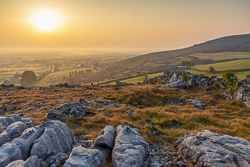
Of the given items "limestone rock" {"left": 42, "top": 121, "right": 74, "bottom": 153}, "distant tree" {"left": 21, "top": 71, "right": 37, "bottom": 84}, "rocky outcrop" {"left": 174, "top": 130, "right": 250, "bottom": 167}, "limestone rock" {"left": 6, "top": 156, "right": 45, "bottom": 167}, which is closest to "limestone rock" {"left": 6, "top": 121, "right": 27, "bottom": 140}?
"limestone rock" {"left": 42, "top": 121, "right": 74, "bottom": 153}

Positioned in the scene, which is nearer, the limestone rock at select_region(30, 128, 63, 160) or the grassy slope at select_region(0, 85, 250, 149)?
the limestone rock at select_region(30, 128, 63, 160)

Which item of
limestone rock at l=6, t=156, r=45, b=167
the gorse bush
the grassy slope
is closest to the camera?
limestone rock at l=6, t=156, r=45, b=167

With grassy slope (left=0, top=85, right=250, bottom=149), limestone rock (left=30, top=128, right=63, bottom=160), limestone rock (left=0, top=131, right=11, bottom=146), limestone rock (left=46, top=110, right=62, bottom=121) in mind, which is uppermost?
limestone rock (left=0, top=131, right=11, bottom=146)

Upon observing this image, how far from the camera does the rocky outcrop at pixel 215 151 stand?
600 cm

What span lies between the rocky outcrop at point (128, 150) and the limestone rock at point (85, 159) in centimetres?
83

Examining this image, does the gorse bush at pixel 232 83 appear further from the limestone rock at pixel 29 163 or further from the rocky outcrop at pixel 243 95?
the limestone rock at pixel 29 163

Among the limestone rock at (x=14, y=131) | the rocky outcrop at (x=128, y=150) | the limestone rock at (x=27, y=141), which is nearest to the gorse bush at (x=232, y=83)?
the rocky outcrop at (x=128, y=150)

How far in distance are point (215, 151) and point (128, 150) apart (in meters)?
4.83

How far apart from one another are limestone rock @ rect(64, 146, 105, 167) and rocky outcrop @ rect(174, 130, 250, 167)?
5.15 meters

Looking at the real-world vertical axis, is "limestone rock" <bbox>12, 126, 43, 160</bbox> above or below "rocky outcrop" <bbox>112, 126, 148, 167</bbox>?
above

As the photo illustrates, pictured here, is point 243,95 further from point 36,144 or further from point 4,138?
point 4,138

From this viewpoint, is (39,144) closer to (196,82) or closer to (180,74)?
(196,82)

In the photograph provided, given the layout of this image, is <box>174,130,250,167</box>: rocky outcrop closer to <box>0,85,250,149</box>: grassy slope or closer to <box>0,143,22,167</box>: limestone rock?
<box>0,85,250,149</box>: grassy slope

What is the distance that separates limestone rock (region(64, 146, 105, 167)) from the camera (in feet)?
19.7
